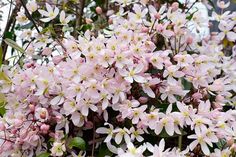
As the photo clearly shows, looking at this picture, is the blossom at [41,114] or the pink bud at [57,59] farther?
the pink bud at [57,59]

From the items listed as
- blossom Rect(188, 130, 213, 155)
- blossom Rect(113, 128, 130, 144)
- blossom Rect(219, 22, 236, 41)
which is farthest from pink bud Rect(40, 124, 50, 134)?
blossom Rect(219, 22, 236, 41)

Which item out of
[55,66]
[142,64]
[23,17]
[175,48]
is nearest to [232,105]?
[175,48]

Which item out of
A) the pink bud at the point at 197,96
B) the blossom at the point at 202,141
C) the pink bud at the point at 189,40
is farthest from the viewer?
the pink bud at the point at 189,40

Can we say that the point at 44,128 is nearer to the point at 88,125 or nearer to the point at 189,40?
the point at 88,125

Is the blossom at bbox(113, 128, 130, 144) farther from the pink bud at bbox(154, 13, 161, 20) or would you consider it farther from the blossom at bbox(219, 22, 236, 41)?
the blossom at bbox(219, 22, 236, 41)

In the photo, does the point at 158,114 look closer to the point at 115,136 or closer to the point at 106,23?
the point at 115,136

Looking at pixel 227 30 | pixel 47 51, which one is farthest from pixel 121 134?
pixel 227 30

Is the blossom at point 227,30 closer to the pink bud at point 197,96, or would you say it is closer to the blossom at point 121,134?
the pink bud at point 197,96

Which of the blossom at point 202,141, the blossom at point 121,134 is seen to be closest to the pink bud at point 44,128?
the blossom at point 121,134
